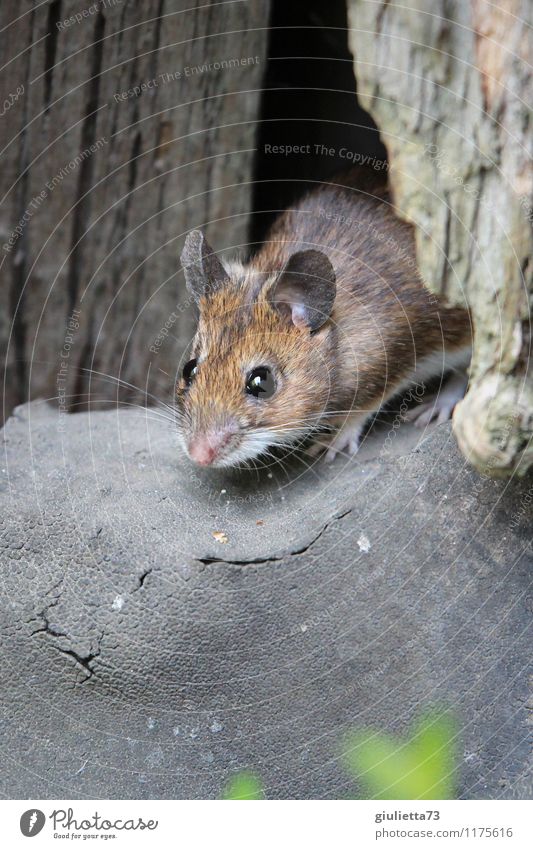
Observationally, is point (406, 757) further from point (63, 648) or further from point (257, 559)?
point (63, 648)

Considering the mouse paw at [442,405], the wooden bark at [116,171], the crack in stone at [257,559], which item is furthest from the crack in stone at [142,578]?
the wooden bark at [116,171]

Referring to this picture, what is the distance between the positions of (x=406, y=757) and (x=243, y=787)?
1.87 feet

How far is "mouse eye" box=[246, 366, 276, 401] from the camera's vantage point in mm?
3643

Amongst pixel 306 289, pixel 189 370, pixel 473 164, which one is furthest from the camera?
pixel 189 370

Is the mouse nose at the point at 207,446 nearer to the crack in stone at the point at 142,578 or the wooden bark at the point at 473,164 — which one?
the crack in stone at the point at 142,578

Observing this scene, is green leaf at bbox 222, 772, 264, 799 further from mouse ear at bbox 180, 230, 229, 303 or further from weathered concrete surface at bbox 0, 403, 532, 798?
mouse ear at bbox 180, 230, 229, 303

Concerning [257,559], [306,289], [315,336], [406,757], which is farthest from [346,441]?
[406,757]

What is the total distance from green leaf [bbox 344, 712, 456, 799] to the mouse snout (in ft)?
3.60

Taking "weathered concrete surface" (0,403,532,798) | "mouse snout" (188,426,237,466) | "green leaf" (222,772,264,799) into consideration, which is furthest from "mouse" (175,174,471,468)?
"green leaf" (222,772,264,799)

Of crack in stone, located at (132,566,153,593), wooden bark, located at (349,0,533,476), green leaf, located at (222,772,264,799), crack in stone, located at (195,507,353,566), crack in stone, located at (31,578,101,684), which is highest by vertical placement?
wooden bark, located at (349,0,533,476)

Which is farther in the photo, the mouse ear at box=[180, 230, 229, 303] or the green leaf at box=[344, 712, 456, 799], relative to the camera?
the mouse ear at box=[180, 230, 229, 303]

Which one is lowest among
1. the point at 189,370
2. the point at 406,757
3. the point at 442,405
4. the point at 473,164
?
the point at 406,757

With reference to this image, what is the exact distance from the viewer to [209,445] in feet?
11.4

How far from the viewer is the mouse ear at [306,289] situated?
349 centimetres
